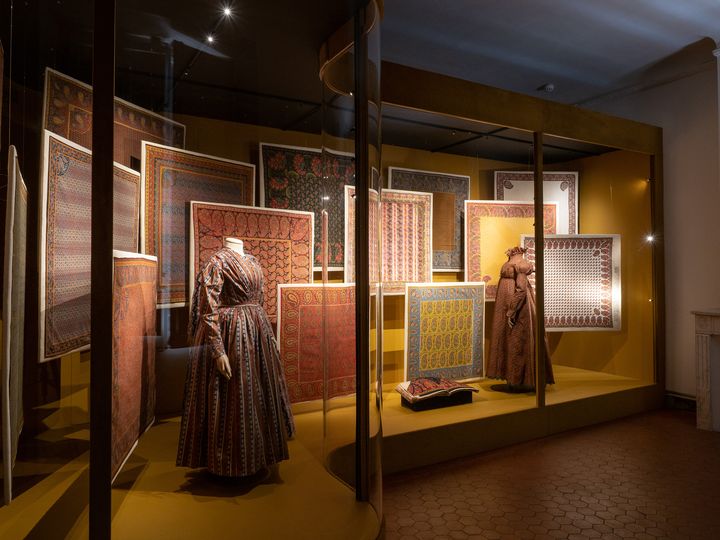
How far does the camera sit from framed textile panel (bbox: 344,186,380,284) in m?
1.99

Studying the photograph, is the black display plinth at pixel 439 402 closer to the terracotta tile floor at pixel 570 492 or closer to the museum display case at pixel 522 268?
the museum display case at pixel 522 268

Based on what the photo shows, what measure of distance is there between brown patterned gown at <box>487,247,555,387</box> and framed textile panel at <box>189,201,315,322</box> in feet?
7.64

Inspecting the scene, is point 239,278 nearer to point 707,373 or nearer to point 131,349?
point 131,349

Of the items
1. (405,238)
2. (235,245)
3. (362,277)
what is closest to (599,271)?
(405,238)

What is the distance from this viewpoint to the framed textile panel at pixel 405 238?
11.5ft

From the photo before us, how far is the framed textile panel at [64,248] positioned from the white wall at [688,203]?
4.64 meters

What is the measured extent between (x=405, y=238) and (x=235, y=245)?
203 cm

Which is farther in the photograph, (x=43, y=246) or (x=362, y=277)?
(x=362, y=277)

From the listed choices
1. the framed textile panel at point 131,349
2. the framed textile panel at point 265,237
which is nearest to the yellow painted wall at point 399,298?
the framed textile panel at point 265,237

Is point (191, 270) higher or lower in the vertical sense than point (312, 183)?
lower

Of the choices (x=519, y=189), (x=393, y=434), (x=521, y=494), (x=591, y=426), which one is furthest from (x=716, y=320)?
(x=393, y=434)

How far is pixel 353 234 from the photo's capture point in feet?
6.50

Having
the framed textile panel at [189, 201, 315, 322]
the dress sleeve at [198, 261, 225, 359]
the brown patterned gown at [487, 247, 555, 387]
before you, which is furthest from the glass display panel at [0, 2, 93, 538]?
the brown patterned gown at [487, 247, 555, 387]

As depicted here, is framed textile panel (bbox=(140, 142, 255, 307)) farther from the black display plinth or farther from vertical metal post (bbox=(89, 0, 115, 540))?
the black display plinth
